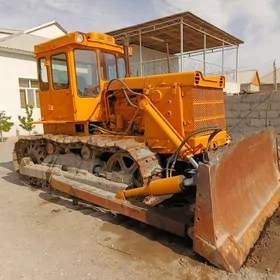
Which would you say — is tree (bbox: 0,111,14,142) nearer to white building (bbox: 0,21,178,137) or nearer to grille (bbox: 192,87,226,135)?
white building (bbox: 0,21,178,137)

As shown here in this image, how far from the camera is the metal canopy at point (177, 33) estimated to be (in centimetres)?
1600

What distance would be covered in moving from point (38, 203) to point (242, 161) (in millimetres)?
3568

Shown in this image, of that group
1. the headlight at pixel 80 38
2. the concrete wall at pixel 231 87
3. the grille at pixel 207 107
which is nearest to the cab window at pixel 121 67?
the headlight at pixel 80 38

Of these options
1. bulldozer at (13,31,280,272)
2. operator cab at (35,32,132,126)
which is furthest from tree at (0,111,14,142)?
operator cab at (35,32,132,126)

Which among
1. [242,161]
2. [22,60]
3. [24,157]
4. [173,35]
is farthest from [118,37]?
[242,161]

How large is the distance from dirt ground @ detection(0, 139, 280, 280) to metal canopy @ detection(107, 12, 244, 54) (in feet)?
40.5

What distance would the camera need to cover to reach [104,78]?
19.3ft

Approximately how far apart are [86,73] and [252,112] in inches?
211

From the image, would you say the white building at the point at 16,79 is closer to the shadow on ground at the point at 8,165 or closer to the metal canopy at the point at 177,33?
the metal canopy at the point at 177,33

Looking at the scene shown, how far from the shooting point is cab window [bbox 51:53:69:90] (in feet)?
18.9

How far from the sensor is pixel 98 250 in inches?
144

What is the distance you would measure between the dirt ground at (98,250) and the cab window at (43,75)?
2568mm

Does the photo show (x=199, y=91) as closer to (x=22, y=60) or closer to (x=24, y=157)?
(x=24, y=157)

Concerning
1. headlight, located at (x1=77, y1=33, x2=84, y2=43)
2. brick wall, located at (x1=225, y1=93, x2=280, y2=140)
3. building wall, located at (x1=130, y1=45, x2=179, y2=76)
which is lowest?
brick wall, located at (x1=225, y1=93, x2=280, y2=140)
